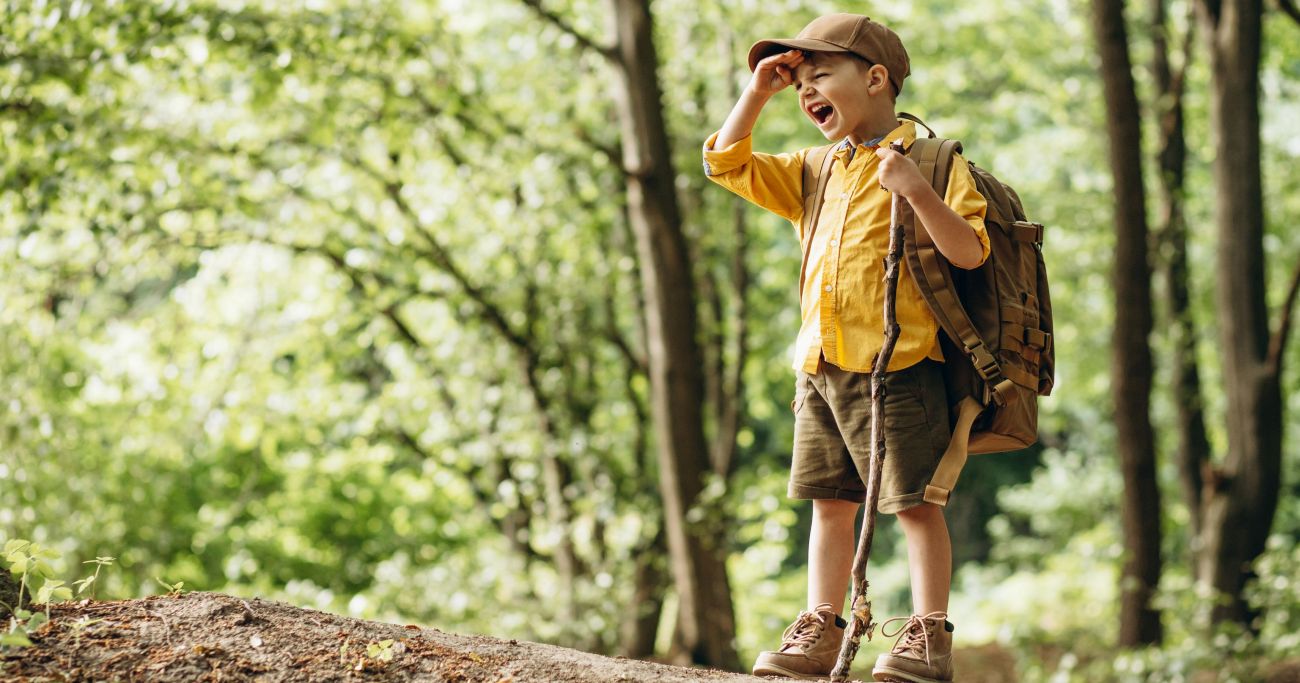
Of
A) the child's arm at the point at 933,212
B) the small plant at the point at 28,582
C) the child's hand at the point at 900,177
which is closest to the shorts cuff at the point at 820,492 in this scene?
the child's arm at the point at 933,212

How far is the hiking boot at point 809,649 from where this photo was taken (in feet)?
9.50

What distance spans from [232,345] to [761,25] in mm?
4099

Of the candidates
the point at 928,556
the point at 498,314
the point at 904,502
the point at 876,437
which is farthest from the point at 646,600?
the point at 876,437

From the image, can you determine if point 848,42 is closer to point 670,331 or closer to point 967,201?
point 967,201

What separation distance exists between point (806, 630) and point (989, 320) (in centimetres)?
82

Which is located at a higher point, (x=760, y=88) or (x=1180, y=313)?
(x=1180, y=313)

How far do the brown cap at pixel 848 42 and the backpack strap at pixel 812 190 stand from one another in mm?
236

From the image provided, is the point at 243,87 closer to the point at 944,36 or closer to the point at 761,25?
the point at 761,25

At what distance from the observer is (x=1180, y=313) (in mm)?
9266

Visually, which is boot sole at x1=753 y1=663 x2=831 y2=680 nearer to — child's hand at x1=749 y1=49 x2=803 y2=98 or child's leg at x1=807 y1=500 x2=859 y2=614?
child's leg at x1=807 y1=500 x2=859 y2=614

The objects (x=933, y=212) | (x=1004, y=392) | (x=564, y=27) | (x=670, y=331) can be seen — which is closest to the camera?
(x=933, y=212)

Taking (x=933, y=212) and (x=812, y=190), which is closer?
(x=933, y=212)

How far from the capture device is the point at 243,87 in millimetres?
7242

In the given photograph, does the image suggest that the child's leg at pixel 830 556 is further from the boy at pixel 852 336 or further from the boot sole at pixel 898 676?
the boot sole at pixel 898 676
